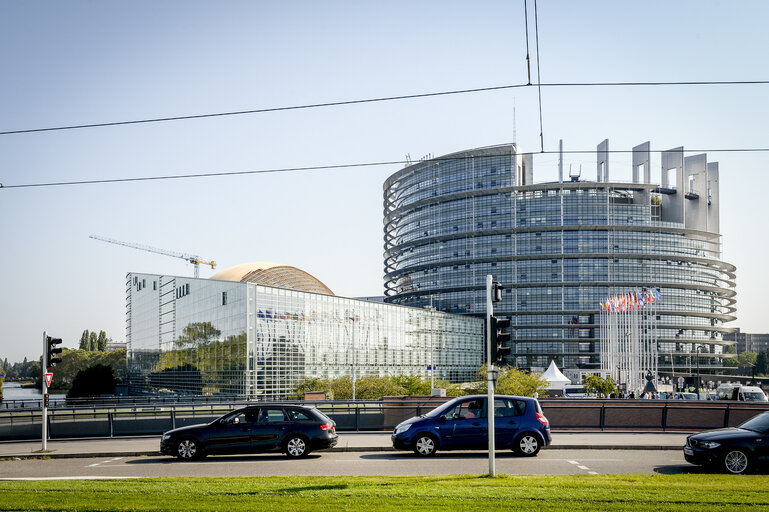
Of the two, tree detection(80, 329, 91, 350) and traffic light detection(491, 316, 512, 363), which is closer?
traffic light detection(491, 316, 512, 363)

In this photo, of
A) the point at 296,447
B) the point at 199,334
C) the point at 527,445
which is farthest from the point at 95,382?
the point at 527,445

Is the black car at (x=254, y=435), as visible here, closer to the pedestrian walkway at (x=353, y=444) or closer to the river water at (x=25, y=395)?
the pedestrian walkway at (x=353, y=444)

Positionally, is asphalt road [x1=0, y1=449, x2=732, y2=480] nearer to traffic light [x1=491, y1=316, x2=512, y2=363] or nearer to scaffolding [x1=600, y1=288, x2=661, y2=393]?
traffic light [x1=491, y1=316, x2=512, y2=363]

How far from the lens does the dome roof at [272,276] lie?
106m

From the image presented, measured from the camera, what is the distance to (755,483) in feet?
45.7

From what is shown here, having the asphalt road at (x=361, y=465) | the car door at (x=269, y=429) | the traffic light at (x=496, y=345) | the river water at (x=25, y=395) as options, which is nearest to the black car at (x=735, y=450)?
the asphalt road at (x=361, y=465)

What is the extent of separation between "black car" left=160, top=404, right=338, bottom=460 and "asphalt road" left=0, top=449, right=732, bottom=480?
36cm

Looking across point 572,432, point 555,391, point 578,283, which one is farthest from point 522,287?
point 572,432

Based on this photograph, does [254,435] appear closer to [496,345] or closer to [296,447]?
[296,447]

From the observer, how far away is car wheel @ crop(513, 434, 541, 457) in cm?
1962

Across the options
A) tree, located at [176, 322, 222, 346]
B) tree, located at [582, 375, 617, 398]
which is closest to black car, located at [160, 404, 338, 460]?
tree, located at [582, 375, 617, 398]

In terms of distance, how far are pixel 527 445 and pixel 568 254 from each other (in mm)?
116474

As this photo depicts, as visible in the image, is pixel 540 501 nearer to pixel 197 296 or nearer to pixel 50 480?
pixel 50 480

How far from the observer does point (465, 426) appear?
19.6 m
